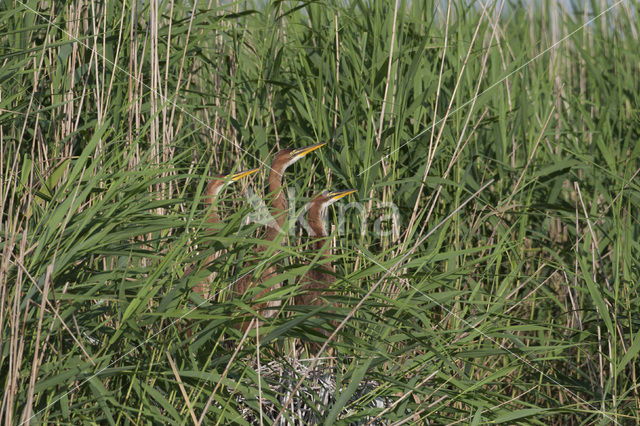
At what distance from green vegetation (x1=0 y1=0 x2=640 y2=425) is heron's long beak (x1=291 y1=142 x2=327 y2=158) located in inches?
2.0

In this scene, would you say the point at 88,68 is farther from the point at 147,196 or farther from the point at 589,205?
the point at 589,205

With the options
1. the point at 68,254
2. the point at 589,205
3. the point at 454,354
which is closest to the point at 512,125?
the point at 589,205

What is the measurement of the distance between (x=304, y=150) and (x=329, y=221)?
0.45m

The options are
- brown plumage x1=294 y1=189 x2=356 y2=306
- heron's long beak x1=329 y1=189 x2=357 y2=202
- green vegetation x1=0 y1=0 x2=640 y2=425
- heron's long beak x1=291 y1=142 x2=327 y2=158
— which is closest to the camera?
green vegetation x1=0 y1=0 x2=640 y2=425

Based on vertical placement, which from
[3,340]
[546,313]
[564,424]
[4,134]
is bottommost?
[564,424]

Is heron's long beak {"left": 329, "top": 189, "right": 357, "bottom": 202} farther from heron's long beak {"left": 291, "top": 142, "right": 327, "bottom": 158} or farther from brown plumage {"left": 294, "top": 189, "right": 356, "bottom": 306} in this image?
heron's long beak {"left": 291, "top": 142, "right": 327, "bottom": 158}

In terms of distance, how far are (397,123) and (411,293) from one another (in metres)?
1.00

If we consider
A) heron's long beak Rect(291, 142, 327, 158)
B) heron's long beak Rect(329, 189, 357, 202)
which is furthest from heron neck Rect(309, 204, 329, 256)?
heron's long beak Rect(291, 142, 327, 158)

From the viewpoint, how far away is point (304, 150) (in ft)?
11.4

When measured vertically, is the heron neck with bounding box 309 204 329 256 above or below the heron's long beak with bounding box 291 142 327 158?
below

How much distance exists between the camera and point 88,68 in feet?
10.8

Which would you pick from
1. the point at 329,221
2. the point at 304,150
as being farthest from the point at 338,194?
the point at 329,221

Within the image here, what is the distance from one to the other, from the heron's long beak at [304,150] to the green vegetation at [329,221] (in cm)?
5

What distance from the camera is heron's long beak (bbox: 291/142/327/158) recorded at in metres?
3.43
